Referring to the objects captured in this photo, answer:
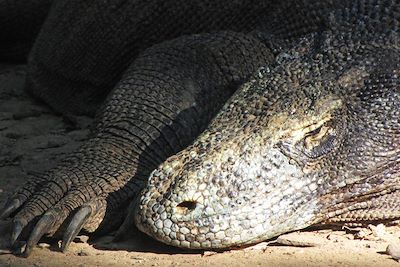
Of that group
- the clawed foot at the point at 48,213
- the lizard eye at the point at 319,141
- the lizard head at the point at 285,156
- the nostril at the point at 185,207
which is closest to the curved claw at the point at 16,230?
the clawed foot at the point at 48,213

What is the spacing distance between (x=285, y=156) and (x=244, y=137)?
0.19 metres

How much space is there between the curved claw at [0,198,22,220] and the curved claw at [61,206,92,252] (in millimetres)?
361

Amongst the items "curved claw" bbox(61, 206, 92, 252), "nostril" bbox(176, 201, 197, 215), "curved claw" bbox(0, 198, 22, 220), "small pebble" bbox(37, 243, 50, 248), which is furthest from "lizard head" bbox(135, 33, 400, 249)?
"curved claw" bbox(0, 198, 22, 220)

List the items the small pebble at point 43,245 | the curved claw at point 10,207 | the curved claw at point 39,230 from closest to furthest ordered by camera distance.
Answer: the curved claw at point 39,230 → the small pebble at point 43,245 → the curved claw at point 10,207

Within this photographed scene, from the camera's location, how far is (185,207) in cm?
400

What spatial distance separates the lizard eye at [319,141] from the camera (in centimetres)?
418

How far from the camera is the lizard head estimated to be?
4.00 metres

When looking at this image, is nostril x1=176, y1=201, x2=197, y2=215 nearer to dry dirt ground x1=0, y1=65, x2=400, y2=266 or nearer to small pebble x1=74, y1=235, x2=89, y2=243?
dry dirt ground x1=0, y1=65, x2=400, y2=266

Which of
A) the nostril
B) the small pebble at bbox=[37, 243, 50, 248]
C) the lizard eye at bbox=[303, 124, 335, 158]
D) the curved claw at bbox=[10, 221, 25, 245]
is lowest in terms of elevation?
the small pebble at bbox=[37, 243, 50, 248]

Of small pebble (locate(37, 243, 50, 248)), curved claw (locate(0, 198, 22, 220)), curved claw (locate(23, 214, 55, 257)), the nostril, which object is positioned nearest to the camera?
the nostril

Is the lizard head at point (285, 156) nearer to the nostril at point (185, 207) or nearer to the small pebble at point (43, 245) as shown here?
the nostril at point (185, 207)

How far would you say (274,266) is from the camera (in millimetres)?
4055

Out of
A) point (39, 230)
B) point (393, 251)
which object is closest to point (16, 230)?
point (39, 230)

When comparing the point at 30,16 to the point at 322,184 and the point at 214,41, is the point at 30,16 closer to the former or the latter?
the point at 214,41
